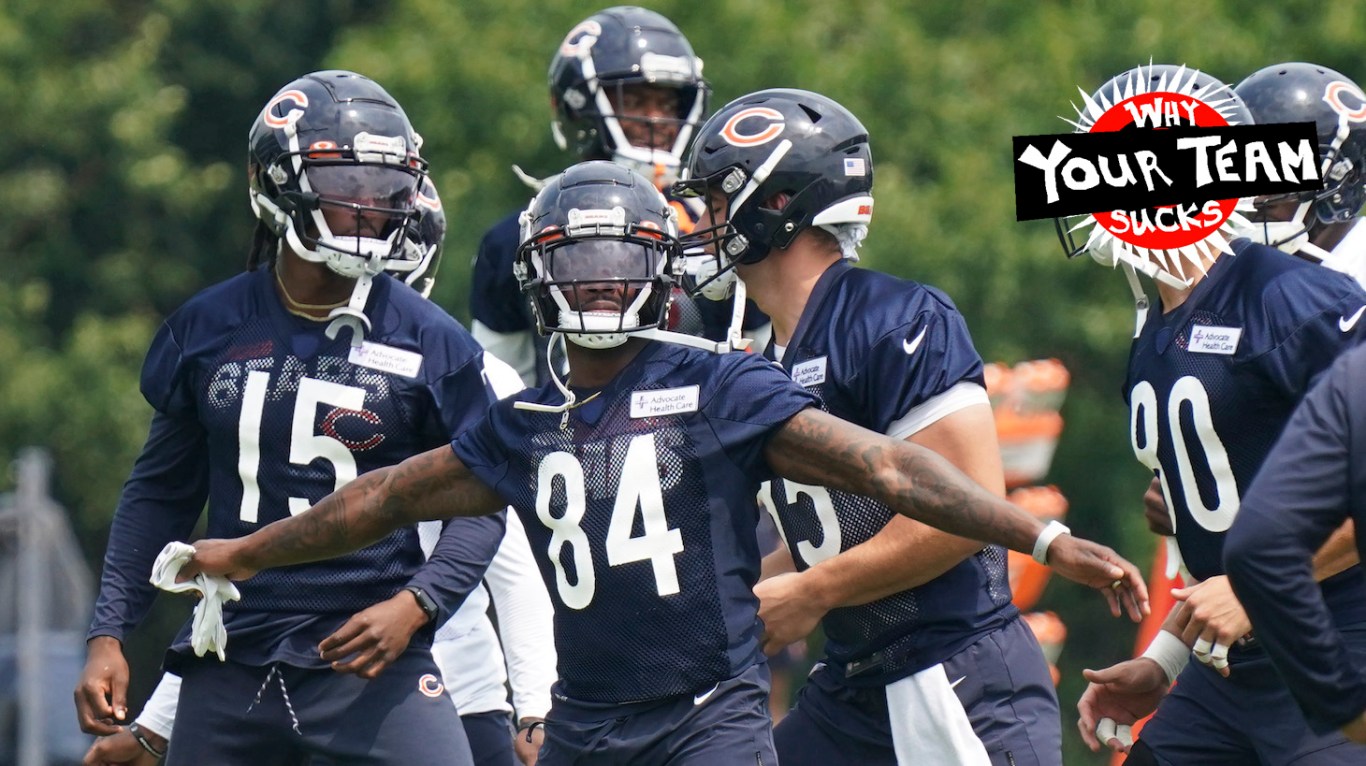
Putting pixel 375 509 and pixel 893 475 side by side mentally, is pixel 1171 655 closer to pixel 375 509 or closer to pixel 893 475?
pixel 893 475

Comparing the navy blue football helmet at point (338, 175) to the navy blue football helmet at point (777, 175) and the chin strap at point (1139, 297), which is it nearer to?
the navy blue football helmet at point (777, 175)

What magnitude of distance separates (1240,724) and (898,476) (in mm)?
1262

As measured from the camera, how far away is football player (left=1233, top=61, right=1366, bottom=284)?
19.9ft

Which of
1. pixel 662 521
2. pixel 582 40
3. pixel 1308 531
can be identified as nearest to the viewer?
pixel 1308 531

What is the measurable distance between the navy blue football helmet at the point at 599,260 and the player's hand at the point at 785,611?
28.4 inches

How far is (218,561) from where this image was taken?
5691 millimetres

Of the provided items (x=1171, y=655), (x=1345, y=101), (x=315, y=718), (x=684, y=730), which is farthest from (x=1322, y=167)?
(x=315, y=718)

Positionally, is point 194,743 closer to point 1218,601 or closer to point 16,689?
point 1218,601

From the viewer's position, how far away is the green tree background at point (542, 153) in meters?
20.2

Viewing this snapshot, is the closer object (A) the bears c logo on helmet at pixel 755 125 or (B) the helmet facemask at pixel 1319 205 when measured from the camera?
(A) the bears c logo on helmet at pixel 755 125

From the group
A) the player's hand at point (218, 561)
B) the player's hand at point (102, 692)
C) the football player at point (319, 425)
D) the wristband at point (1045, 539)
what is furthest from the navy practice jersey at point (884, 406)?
the player's hand at point (102, 692)

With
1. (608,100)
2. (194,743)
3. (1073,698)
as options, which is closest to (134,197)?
(1073,698)

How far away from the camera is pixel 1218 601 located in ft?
17.3

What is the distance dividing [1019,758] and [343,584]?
5.88 feet
